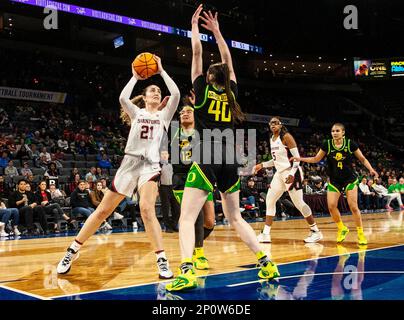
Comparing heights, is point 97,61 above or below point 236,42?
below

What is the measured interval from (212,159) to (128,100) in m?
1.13

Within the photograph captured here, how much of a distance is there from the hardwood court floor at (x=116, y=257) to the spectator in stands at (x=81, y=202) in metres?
1.89

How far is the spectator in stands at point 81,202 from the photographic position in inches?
416

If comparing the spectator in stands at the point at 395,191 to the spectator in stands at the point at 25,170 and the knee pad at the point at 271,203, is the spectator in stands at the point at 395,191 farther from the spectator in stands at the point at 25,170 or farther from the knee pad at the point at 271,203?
the spectator in stands at the point at 25,170

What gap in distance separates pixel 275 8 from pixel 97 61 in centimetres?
1381

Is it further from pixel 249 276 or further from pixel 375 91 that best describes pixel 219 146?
pixel 375 91

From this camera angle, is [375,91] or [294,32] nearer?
[294,32]

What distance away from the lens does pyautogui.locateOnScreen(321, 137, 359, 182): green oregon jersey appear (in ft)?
23.4

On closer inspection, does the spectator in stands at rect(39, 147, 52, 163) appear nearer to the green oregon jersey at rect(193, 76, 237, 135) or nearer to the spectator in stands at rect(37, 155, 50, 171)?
Answer: the spectator in stands at rect(37, 155, 50, 171)

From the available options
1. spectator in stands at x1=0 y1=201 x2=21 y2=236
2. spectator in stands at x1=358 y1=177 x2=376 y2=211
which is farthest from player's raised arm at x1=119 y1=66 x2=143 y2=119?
spectator in stands at x1=358 y1=177 x2=376 y2=211

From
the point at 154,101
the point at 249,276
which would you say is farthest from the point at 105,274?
the point at 154,101

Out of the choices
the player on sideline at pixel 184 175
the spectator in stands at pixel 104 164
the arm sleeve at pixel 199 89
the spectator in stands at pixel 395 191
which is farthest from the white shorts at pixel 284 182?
the spectator in stands at pixel 395 191

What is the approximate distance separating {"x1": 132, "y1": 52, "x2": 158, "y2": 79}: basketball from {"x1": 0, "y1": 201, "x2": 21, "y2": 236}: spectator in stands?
21.4 ft
